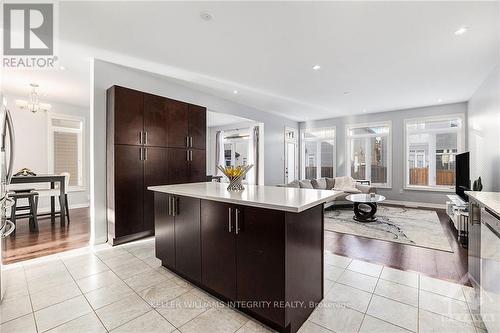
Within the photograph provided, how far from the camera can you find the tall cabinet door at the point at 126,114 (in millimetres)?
3205

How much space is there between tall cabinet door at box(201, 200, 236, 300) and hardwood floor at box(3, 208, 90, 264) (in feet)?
8.22

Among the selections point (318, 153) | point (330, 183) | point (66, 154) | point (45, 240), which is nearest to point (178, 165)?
point (45, 240)

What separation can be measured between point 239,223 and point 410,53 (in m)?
3.40

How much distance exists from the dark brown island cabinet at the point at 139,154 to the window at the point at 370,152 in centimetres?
556

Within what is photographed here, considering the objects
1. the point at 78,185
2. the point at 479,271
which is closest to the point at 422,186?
the point at 479,271

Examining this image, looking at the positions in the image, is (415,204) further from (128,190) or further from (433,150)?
(128,190)

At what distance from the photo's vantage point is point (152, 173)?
3.58m

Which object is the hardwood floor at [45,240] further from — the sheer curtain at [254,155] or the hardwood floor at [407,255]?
the sheer curtain at [254,155]

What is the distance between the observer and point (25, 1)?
212 cm

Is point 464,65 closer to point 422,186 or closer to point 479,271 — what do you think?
point 479,271

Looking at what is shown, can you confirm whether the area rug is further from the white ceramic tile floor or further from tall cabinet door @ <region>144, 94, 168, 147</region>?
tall cabinet door @ <region>144, 94, 168, 147</region>

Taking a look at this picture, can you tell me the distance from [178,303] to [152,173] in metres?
2.20

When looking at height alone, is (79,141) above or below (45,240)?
above
